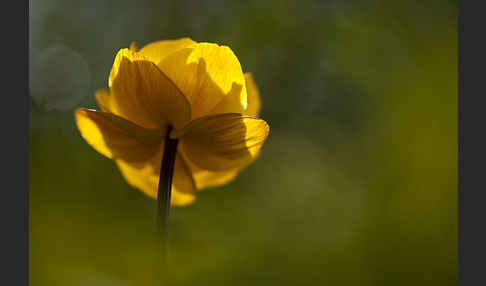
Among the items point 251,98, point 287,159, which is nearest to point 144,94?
point 251,98

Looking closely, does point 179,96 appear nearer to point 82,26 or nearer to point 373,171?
point 373,171

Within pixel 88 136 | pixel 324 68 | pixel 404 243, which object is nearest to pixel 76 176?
pixel 88 136

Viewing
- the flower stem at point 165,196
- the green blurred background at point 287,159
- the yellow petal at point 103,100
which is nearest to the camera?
the green blurred background at point 287,159

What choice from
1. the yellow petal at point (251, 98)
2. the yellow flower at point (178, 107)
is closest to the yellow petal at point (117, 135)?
the yellow flower at point (178, 107)

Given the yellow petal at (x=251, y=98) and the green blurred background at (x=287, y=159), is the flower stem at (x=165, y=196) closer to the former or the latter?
the green blurred background at (x=287, y=159)

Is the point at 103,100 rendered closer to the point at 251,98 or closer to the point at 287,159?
the point at 251,98
